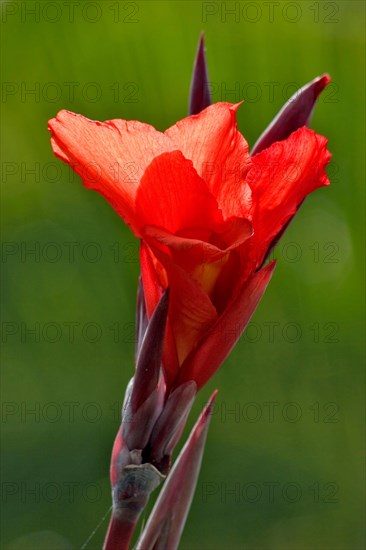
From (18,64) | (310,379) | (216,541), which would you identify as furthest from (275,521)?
(18,64)

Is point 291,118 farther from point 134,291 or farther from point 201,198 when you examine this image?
point 134,291

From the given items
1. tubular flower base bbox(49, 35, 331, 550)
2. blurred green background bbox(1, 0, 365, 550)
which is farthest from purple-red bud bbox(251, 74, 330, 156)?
blurred green background bbox(1, 0, 365, 550)

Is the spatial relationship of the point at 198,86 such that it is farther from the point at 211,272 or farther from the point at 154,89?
the point at 154,89

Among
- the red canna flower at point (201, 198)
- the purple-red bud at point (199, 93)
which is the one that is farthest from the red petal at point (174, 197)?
the purple-red bud at point (199, 93)

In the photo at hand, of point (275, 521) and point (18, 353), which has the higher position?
point (18, 353)

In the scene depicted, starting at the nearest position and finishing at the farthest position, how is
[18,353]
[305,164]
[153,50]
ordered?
1. [305,164]
2. [153,50]
3. [18,353]

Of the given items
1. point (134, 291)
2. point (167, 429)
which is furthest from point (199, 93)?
point (134, 291)
